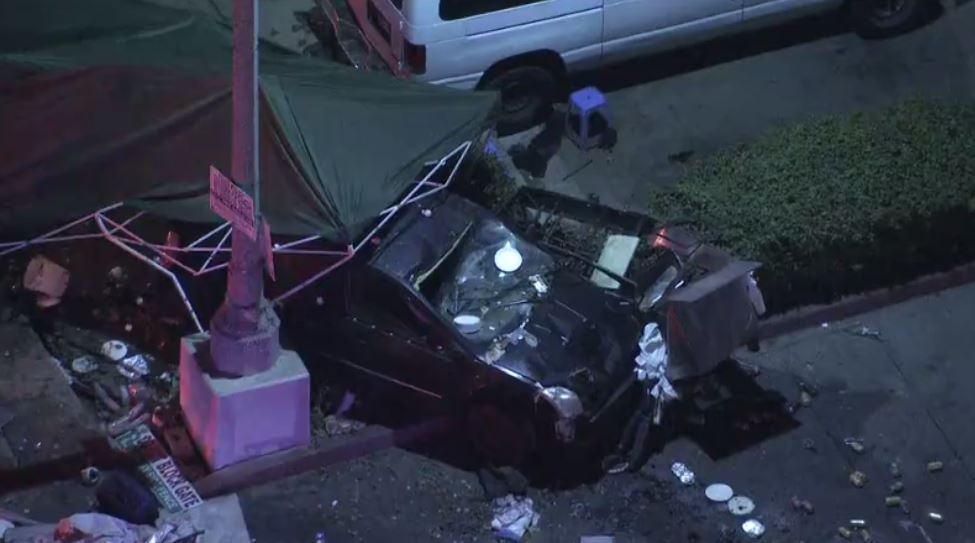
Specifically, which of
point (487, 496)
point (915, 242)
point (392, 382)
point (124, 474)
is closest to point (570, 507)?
point (487, 496)

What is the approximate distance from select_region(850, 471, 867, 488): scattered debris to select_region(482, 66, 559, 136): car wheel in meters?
4.76

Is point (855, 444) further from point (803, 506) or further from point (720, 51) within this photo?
point (720, 51)

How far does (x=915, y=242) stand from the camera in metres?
12.9

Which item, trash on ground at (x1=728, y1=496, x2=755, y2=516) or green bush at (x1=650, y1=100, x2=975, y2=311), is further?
green bush at (x1=650, y1=100, x2=975, y2=311)

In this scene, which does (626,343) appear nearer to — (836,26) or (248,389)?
(248,389)

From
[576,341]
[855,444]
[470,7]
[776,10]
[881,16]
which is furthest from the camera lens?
[881,16]

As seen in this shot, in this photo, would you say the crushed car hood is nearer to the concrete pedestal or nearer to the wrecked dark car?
the wrecked dark car

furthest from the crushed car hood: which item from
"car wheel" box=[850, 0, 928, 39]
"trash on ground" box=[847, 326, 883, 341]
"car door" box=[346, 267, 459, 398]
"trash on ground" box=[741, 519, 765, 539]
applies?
"car wheel" box=[850, 0, 928, 39]

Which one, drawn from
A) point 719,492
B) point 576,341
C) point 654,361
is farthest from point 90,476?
point 719,492

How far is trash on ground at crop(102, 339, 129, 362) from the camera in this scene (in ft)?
38.5

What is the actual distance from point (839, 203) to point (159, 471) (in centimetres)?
596

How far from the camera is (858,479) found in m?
11.4

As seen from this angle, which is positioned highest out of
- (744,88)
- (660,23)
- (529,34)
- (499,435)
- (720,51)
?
(529,34)

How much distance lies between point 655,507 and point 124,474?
371cm
